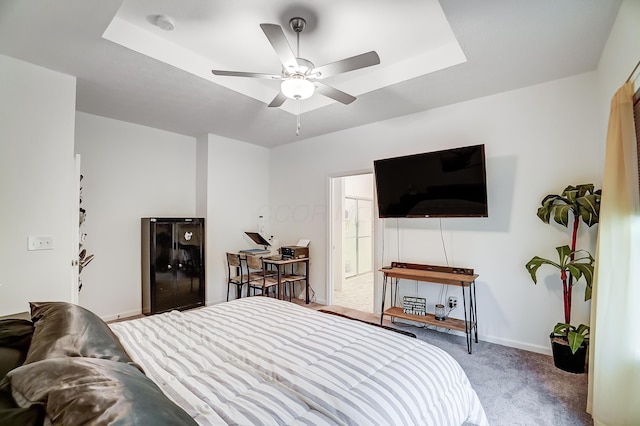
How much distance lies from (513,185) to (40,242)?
4.52m

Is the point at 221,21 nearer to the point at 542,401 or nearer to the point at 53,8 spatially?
the point at 53,8

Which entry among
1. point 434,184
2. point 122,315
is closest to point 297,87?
point 434,184

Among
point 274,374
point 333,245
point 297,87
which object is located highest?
point 297,87

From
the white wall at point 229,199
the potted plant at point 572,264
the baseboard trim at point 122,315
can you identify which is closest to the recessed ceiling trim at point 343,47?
the potted plant at point 572,264

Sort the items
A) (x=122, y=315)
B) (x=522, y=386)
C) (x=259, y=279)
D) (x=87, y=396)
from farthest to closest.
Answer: (x=259, y=279) < (x=122, y=315) < (x=522, y=386) < (x=87, y=396)

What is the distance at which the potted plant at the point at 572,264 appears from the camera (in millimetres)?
2377

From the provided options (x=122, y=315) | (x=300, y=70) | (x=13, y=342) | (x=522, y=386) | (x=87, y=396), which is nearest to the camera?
(x=87, y=396)

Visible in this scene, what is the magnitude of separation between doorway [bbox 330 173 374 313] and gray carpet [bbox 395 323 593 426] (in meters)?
2.09

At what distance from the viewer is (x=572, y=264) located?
8.10 ft

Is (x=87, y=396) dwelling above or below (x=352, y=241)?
above

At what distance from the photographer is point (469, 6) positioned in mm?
1854

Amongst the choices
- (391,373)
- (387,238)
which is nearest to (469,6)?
(391,373)

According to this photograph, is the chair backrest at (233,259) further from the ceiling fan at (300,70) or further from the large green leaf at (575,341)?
the large green leaf at (575,341)

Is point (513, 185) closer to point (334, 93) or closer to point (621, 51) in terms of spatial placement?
point (621, 51)
